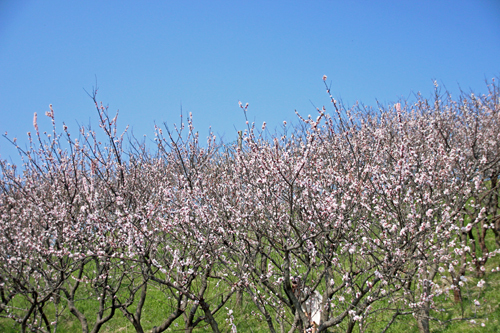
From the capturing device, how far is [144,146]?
10.6 meters

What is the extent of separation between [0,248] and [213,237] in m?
5.16

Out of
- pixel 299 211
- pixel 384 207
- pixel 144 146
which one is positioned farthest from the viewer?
pixel 144 146

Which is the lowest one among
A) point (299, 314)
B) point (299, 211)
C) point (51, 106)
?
point (299, 314)

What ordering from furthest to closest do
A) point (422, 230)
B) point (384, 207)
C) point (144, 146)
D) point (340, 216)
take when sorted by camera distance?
point (144, 146) → point (384, 207) → point (340, 216) → point (422, 230)

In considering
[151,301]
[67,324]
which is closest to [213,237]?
[151,301]

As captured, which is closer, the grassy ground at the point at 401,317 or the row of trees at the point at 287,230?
the row of trees at the point at 287,230

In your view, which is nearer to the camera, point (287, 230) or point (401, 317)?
point (287, 230)

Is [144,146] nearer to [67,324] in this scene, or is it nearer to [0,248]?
[0,248]

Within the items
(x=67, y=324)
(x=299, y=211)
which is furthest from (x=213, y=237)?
(x=67, y=324)

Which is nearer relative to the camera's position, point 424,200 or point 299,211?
point 424,200

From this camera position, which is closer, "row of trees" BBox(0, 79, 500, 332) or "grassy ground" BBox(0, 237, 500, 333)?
"row of trees" BBox(0, 79, 500, 332)

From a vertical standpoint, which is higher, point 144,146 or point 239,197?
point 144,146

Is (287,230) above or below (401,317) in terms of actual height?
above

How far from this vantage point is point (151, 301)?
457 inches
